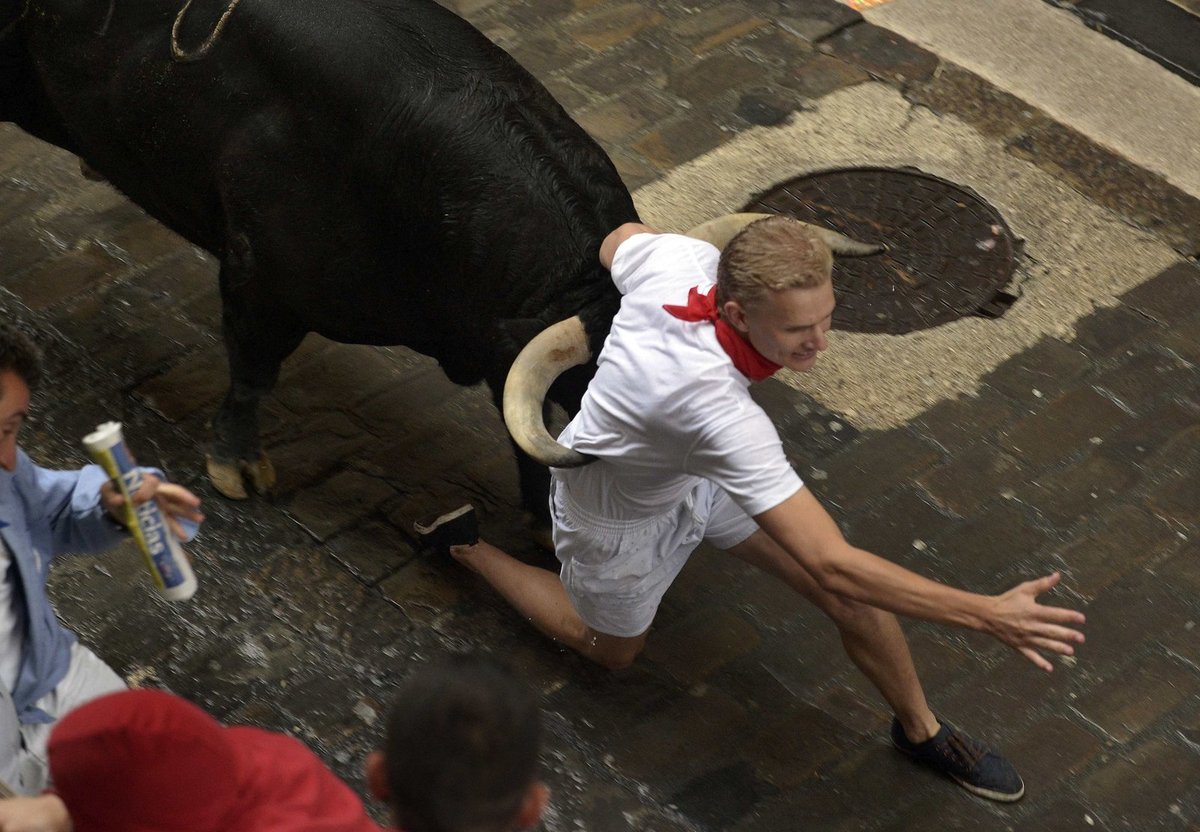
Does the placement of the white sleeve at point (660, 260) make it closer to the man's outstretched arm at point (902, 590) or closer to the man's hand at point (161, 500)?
the man's outstretched arm at point (902, 590)

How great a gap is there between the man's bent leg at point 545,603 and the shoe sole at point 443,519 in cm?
9

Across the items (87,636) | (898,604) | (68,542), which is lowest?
(87,636)

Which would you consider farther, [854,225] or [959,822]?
[854,225]

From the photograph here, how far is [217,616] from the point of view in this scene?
4773 millimetres

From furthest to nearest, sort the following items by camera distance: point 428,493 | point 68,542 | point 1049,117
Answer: point 1049,117
point 428,493
point 68,542

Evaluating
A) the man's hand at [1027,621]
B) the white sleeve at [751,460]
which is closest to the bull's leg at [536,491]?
the white sleeve at [751,460]

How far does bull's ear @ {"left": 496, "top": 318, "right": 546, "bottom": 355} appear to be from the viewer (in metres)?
4.17

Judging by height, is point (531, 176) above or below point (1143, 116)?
above

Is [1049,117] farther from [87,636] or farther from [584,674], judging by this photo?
[87,636]

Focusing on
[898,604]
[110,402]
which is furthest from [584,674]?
[110,402]

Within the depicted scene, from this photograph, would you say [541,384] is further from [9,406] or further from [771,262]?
[9,406]

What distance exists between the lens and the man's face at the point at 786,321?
3.53 m

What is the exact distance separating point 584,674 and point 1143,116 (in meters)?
4.09

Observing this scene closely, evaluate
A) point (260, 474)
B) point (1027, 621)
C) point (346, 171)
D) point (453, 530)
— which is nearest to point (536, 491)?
point (453, 530)
